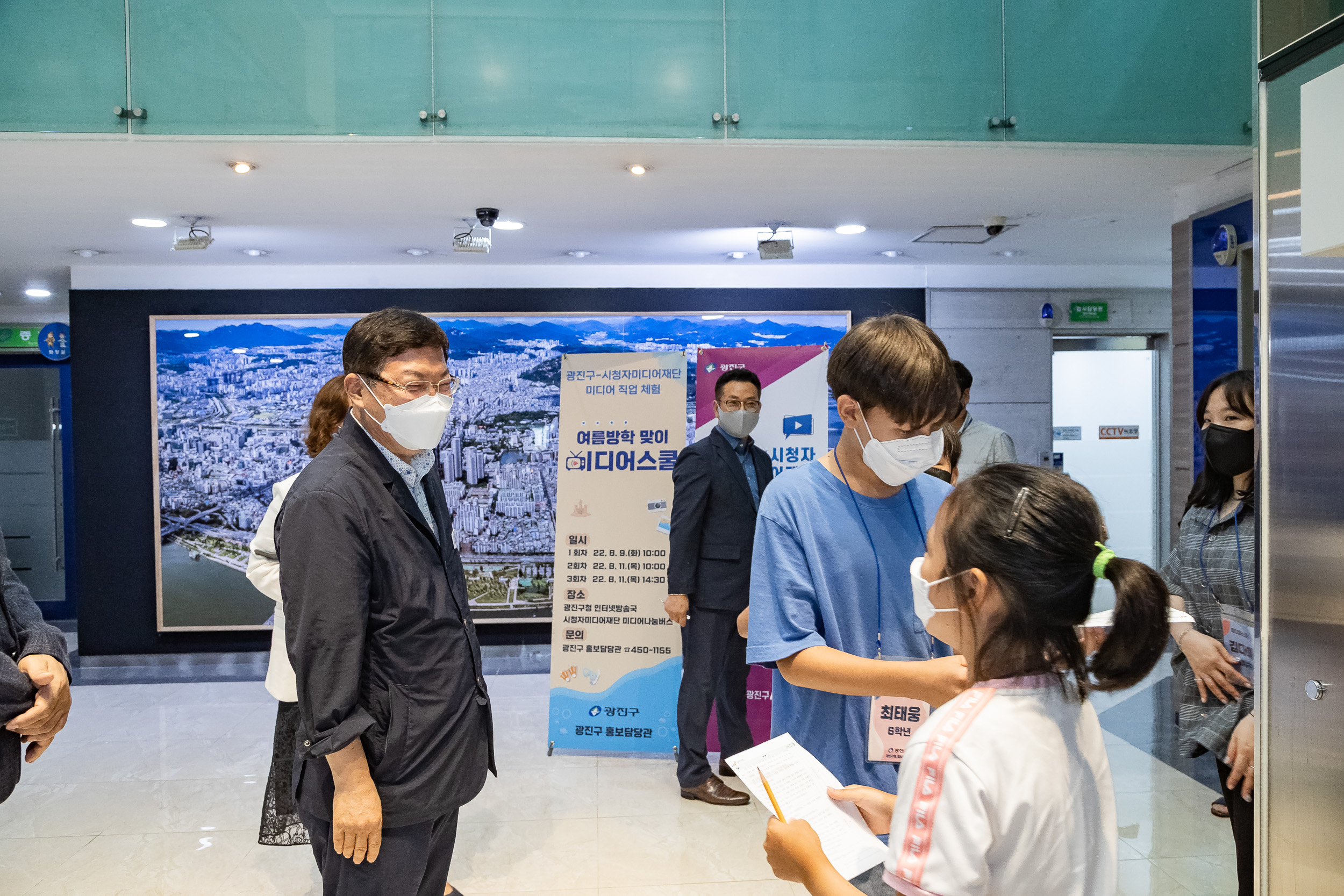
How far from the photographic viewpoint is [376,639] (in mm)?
1648

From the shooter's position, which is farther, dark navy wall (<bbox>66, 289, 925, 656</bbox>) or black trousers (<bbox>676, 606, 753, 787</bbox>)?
dark navy wall (<bbox>66, 289, 925, 656</bbox>)

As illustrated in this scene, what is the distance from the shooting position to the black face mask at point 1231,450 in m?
2.28

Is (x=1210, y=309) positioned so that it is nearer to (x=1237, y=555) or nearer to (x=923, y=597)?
(x=1237, y=555)

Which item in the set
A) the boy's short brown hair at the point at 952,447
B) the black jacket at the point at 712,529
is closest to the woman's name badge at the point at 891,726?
the boy's short brown hair at the point at 952,447

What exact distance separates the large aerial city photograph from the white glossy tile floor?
5.27 feet

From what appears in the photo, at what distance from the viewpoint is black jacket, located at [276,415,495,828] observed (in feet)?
5.07

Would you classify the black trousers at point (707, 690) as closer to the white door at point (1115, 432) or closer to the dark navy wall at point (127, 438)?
the dark navy wall at point (127, 438)

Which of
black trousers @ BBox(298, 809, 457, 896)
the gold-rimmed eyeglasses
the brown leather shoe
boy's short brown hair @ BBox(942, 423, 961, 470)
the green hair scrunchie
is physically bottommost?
the brown leather shoe

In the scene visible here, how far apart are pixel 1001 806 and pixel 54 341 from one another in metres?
8.89

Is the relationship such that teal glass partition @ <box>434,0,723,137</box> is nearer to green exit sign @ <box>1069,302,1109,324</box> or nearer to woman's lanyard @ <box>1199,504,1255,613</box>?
woman's lanyard @ <box>1199,504,1255,613</box>

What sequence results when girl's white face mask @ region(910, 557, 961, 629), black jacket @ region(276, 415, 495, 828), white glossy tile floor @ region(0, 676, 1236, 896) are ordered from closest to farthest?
girl's white face mask @ region(910, 557, 961, 629) → black jacket @ region(276, 415, 495, 828) → white glossy tile floor @ region(0, 676, 1236, 896)

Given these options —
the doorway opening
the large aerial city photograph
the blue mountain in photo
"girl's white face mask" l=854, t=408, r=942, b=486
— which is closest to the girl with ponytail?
"girl's white face mask" l=854, t=408, r=942, b=486

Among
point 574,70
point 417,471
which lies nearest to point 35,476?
point 574,70

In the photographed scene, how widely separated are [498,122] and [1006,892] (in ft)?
10.5
